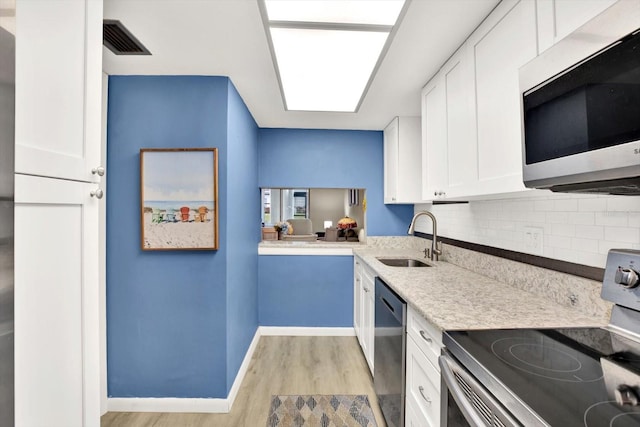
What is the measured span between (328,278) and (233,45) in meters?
2.40

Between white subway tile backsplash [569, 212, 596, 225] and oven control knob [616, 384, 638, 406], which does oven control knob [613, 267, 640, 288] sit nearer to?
white subway tile backsplash [569, 212, 596, 225]

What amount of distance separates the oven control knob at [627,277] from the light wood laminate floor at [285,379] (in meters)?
1.55

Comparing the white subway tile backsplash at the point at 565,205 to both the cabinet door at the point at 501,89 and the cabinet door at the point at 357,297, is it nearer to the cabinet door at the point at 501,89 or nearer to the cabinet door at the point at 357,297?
the cabinet door at the point at 501,89

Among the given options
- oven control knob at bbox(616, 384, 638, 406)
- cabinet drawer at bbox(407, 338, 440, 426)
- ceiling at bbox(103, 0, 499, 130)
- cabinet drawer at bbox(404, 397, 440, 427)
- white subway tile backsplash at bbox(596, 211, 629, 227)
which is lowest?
cabinet drawer at bbox(404, 397, 440, 427)

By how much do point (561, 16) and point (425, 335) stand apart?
126cm

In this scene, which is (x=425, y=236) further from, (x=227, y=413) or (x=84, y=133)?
(x=84, y=133)

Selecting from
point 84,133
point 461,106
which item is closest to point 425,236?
point 461,106

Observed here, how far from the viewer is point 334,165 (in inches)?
137

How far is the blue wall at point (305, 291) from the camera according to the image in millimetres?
3348

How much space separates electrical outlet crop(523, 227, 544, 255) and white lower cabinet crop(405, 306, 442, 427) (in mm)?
721

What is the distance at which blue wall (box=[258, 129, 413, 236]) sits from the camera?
11.3 feet

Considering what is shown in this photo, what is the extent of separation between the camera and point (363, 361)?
277 centimetres

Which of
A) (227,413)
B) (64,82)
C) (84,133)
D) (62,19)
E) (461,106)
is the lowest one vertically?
(227,413)

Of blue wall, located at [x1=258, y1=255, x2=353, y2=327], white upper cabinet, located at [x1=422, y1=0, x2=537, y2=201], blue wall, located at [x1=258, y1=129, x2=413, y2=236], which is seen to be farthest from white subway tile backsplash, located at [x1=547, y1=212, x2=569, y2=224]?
blue wall, located at [x1=258, y1=255, x2=353, y2=327]
